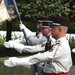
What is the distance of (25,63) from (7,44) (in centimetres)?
140

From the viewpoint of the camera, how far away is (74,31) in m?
31.8

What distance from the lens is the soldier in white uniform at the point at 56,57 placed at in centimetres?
507

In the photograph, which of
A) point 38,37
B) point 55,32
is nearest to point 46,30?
point 55,32

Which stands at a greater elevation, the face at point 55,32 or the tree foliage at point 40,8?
the face at point 55,32

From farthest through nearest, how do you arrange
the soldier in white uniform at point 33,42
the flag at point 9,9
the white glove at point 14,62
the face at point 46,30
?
the flag at point 9,9, the face at point 46,30, the soldier in white uniform at point 33,42, the white glove at point 14,62

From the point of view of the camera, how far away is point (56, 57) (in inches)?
204

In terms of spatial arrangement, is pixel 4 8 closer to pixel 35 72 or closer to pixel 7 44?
pixel 35 72

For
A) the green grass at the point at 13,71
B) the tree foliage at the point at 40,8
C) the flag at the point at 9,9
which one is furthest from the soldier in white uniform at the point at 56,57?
the tree foliage at the point at 40,8

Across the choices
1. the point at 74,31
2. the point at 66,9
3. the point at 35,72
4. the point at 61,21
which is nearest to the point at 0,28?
the point at 74,31

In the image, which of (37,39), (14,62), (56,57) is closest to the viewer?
(14,62)

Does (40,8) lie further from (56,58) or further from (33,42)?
(56,58)

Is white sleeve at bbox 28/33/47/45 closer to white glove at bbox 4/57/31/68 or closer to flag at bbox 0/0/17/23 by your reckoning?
flag at bbox 0/0/17/23

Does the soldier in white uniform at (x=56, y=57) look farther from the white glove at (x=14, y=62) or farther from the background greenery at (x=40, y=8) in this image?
the background greenery at (x=40, y=8)

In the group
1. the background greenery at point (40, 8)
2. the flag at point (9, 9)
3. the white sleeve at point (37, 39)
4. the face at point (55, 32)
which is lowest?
the background greenery at point (40, 8)
